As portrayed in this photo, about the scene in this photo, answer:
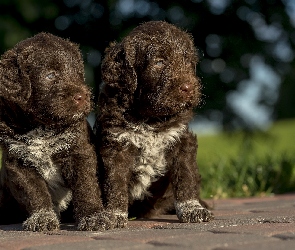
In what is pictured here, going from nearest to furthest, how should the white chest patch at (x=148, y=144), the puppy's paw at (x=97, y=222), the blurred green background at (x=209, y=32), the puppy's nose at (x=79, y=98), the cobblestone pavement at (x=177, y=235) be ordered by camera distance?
the cobblestone pavement at (x=177, y=235) → the puppy's paw at (x=97, y=222) → the puppy's nose at (x=79, y=98) → the white chest patch at (x=148, y=144) → the blurred green background at (x=209, y=32)

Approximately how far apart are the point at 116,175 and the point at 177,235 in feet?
3.78

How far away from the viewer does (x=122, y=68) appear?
5.27 m

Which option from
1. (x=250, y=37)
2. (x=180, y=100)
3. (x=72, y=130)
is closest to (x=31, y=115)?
(x=72, y=130)

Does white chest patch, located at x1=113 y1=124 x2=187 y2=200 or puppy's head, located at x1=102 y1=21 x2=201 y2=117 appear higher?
puppy's head, located at x1=102 y1=21 x2=201 y2=117

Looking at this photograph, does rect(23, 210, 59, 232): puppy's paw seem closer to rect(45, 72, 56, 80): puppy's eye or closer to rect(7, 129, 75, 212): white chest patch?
rect(7, 129, 75, 212): white chest patch

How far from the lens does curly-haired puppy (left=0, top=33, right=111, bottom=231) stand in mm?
4957

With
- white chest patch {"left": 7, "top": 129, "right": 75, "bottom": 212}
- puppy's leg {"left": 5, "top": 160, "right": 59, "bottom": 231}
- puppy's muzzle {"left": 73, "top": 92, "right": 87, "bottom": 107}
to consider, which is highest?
puppy's muzzle {"left": 73, "top": 92, "right": 87, "bottom": 107}

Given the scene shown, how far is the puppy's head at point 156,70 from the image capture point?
16.3ft

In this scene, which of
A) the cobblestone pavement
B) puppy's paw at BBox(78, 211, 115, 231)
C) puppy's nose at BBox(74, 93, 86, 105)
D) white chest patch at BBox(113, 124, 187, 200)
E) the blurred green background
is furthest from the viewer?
the blurred green background

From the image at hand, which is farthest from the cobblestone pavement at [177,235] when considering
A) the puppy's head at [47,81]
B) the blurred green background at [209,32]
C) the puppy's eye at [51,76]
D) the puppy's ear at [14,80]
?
the blurred green background at [209,32]

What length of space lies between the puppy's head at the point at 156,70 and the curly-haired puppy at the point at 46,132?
1.10 feet

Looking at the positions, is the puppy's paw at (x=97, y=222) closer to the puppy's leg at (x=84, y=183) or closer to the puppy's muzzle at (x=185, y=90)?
the puppy's leg at (x=84, y=183)

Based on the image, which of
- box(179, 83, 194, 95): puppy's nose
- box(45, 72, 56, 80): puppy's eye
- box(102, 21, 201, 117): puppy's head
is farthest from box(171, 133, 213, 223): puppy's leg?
box(45, 72, 56, 80): puppy's eye

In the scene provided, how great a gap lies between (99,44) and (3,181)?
381 cm
